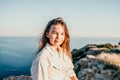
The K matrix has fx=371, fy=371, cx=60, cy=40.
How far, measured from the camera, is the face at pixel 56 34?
5074 millimetres

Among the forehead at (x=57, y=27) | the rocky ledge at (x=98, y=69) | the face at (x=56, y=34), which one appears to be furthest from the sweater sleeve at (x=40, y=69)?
the rocky ledge at (x=98, y=69)

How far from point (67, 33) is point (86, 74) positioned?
873cm

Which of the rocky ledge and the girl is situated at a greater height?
the girl

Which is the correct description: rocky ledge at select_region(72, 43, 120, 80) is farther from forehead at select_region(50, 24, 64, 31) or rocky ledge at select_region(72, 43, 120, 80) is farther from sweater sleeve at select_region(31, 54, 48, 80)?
sweater sleeve at select_region(31, 54, 48, 80)

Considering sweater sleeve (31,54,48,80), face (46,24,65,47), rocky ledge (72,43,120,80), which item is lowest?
rocky ledge (72,43,120,80)

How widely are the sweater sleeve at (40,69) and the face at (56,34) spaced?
1.29 feet

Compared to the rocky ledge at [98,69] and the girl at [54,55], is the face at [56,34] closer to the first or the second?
the girl at [54,55]

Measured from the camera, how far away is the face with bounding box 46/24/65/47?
16.6 ft

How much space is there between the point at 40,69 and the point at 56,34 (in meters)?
0.60

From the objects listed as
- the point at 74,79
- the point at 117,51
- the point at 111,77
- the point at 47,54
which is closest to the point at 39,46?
the point at 47,54

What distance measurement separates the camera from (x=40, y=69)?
15.6 ft

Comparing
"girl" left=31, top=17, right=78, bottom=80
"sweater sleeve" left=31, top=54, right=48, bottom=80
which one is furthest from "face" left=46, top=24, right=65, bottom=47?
"sweater sleeve" left=31, top=54, right=48, bottom=80

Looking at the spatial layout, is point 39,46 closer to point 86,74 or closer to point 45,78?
point 45,78

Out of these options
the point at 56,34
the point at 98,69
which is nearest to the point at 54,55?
the point at 56,34
